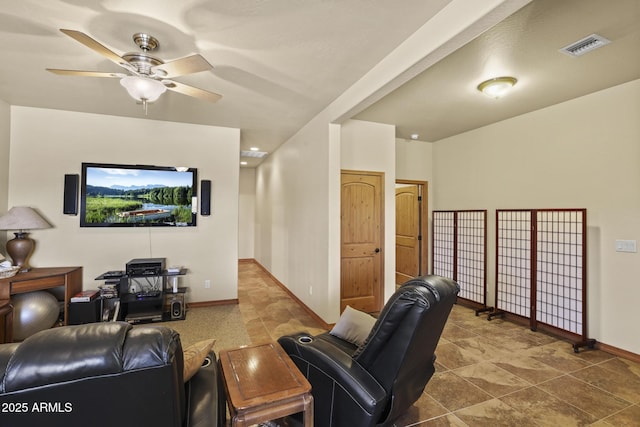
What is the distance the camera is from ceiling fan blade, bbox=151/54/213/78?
6.73ft

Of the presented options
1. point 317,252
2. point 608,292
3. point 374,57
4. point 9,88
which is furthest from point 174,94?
point 608,292

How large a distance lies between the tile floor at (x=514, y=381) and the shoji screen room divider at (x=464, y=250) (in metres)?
0.73

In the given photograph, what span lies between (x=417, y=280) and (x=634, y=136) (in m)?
3.25

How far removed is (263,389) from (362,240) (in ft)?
10.2

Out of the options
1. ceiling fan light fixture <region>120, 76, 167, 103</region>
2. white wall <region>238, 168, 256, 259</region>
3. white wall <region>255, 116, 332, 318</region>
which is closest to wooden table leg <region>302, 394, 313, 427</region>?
ceiling fan light fixture <region>120, 76, 167, 103</region>

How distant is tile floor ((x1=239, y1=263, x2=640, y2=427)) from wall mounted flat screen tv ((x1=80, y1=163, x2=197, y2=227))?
1923 millimetres

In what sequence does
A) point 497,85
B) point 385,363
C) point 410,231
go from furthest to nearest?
point 410,231, point 497,85, point 385,363

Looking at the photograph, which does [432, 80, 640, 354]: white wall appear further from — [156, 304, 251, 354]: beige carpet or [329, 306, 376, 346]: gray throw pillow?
[156, 304, 251, 354]: beige carpet

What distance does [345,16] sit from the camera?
2.11 m

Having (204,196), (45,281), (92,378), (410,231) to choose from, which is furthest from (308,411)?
(410,231)

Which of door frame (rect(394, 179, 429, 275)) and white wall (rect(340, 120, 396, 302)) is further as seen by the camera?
door frame (rect(394, 179, 429, 275))

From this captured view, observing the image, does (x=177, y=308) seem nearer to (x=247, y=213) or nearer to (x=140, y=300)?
(x=140, y=300)

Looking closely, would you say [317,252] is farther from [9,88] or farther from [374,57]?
[9,88]

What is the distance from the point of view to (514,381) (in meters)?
2.68
